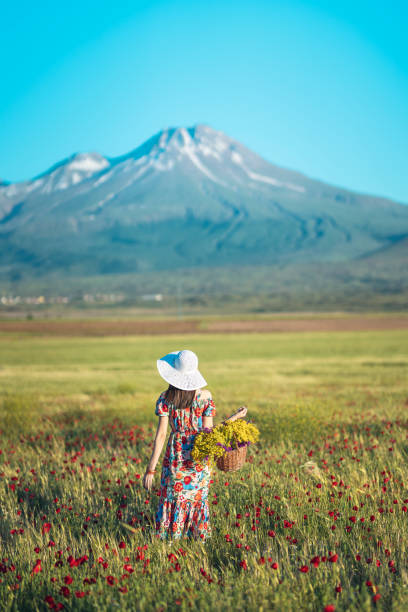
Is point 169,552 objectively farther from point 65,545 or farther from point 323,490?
point 323,490

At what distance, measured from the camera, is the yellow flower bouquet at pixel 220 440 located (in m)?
4.74

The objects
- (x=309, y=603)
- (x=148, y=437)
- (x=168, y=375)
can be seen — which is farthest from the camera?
(x=148, y=437)

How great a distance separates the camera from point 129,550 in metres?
4.57

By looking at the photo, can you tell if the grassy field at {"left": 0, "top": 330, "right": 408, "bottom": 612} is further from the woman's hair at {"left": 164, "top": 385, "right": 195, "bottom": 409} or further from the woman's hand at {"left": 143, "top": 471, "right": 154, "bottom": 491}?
the woman's hair at {"left": 164, "top": 385, "right": 195, "bottom": 409}

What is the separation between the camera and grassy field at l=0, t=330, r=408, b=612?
3.86 metres

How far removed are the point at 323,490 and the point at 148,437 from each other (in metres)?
4.67

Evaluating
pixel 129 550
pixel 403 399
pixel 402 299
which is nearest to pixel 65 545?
pixel 129 550

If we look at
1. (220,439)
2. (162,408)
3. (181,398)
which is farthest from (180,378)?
(220,439)

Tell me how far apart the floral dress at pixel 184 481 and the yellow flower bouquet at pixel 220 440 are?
0.66ft

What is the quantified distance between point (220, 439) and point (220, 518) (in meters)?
1.27

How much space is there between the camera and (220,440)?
4715mm

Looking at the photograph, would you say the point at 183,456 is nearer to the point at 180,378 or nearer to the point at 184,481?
the point at 184,481

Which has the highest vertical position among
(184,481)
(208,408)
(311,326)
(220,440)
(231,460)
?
(208,408)

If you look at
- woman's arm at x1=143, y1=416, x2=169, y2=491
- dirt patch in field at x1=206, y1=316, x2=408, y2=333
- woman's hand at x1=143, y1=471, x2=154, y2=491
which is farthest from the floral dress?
dirt patch in field at x1=206, y1=316, x2=408, y2=333
